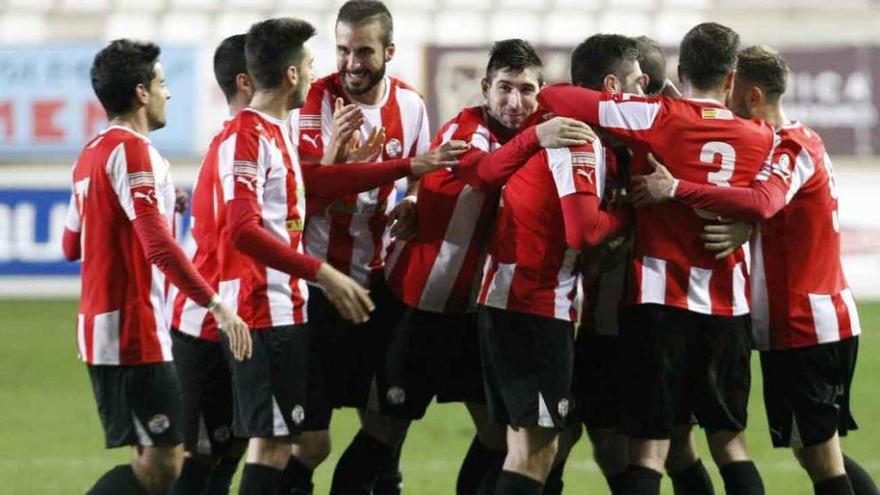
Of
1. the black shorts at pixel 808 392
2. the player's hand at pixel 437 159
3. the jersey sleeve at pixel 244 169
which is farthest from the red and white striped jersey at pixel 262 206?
the black shorts at pixel 808 392

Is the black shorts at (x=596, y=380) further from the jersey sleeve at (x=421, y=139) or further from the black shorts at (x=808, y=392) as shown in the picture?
the jersey sleeve at (x=421, y=139)

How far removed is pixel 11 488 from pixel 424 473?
1.89 metres

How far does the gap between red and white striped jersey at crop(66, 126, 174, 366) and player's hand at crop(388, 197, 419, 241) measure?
0.98 metres

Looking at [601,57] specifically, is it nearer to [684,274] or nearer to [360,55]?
[684,274]

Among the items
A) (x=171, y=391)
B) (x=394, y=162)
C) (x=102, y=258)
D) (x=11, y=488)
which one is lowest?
(x=11, y=488)

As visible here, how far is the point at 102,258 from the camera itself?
208 inches

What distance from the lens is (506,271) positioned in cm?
549

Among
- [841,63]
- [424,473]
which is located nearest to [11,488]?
[424,473]

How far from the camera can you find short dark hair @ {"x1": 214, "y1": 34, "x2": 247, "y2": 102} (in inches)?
230

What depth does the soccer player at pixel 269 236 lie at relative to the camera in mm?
5137

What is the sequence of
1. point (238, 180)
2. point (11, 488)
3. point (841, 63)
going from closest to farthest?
point (238, 180) < point (11, 488) < point (841, 63)

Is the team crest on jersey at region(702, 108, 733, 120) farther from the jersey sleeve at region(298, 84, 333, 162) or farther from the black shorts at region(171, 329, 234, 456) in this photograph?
the black shorts at region(171, 329, 234, 456)

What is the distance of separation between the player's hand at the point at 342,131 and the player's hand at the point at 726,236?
1.34m

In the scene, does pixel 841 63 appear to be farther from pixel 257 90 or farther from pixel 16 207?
pixel 257 90
